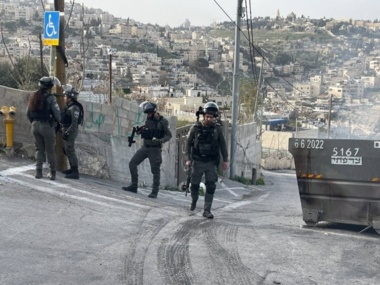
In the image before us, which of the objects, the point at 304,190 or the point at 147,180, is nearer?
the point at 304,190

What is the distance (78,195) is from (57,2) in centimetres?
385

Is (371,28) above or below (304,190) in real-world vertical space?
above

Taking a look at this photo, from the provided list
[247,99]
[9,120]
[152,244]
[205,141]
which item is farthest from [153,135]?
[247,99]

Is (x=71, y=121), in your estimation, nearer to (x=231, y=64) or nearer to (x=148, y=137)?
(x=148, y=137)

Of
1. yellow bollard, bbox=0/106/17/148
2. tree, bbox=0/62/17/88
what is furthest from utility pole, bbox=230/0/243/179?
tree, bbox=0/62/17/88

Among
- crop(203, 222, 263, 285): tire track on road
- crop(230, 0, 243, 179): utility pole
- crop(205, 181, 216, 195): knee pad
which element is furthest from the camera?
crop(230, 0, 243, 179): utility pole

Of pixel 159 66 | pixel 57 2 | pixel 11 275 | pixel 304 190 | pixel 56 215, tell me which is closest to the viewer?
pixel 11 275

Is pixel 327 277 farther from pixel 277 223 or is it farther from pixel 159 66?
pixel 159 66

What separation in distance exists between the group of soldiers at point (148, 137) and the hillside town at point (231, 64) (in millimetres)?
2182

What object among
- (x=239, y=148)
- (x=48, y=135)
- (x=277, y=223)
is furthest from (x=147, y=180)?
(x=239, y=148)

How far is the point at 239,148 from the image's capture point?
2494cm

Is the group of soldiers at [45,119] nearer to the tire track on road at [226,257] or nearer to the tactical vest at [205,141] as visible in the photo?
the tactical vest at [205,141]

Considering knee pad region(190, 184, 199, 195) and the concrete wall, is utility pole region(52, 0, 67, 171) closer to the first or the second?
the concrete wall

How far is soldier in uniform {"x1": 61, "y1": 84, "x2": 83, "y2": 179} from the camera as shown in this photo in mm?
10664
